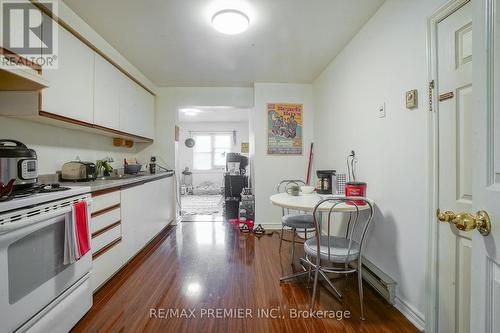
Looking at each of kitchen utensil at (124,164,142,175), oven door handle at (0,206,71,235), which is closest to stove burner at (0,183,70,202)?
oven door handle at (0,206,71,235)

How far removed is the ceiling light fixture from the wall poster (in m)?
1.64

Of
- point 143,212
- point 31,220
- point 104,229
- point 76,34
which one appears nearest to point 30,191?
point 31,220

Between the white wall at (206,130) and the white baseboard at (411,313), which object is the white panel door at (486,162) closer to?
the white baseboard at (411,313)

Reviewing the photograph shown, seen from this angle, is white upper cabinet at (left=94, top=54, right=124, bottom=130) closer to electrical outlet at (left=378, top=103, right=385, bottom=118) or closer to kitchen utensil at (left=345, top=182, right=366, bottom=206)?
kitchen utensil at (left=345, top=182, right=366, bottom=206)

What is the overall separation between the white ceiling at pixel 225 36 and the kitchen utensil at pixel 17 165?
1290 millimetres

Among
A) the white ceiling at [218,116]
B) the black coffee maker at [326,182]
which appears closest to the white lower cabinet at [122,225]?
the black coffee maker at [326,182]

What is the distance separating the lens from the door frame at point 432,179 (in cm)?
124

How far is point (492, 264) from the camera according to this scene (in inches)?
23.3

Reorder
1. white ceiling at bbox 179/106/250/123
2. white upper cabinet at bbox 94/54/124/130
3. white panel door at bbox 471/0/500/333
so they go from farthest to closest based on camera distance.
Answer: white ceiling at bbox 179/106/250/123 → white upper cabinet at bbox 94/54/124/130 → white panel door at bbox 471/0/500/333

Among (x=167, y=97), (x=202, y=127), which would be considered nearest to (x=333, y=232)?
(x=167, y=97)

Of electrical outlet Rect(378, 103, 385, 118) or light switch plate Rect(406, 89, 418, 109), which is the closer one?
light switch plate Rect(406, 89, 418, 109)

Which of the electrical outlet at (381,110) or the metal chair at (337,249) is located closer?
the metal chair at (337,249)

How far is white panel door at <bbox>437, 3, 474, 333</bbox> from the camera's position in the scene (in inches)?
42.1

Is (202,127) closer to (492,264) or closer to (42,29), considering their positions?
(42,29)
